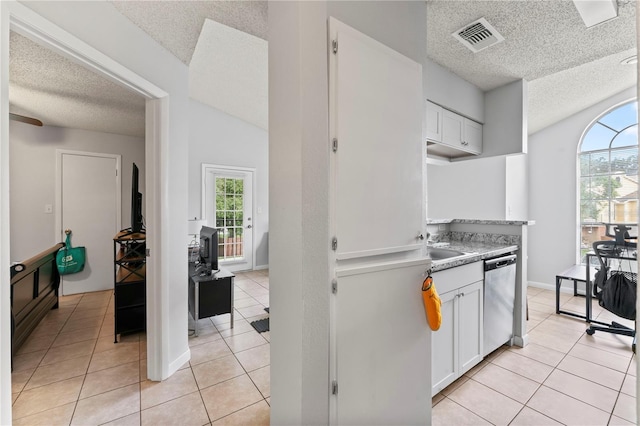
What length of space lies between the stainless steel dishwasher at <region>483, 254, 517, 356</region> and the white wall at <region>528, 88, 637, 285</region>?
2.72 meters

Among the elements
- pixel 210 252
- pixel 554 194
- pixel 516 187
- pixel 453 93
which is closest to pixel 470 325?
pixel 453 93

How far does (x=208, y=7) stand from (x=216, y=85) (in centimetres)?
252

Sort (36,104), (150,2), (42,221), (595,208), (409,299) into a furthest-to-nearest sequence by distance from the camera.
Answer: (595,208) < (42,221) < (36,104) < (150,2) < (409,299)

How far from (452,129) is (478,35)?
74cm

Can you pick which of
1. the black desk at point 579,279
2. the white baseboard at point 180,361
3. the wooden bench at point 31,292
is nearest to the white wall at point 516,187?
the black desk at point 579,279

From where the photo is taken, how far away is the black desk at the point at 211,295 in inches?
109

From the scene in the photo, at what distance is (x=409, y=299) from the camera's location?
151 cm

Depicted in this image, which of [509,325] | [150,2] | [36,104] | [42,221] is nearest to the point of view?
[150,2]

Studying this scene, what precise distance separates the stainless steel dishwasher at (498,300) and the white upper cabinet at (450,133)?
108 centimetres

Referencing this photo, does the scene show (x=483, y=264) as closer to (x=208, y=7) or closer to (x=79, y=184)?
(x=208, y=7)

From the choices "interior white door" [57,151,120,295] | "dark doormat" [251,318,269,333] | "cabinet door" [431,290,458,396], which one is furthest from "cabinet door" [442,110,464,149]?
"interior white door" [57,151,120,295]

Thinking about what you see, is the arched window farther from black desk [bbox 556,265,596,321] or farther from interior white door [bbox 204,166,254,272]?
interior white door [bbox 204,166,254,272]

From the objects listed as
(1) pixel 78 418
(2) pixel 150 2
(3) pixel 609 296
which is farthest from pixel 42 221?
(3) pixel 609 296

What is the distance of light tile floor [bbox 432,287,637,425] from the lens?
174 cm
